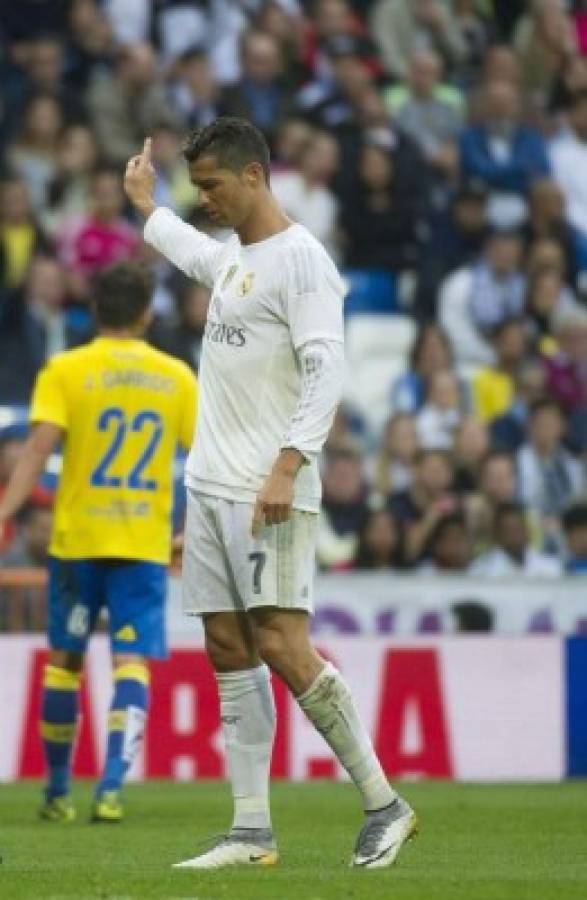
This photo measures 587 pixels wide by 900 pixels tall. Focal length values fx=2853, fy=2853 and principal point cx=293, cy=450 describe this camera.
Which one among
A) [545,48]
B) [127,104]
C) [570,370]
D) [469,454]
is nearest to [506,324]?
[570,370]

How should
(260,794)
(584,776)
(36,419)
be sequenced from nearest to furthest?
1. (260,794)
2. (36,419)
3. (584,776)

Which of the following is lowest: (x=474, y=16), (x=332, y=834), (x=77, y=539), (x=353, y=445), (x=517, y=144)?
(x=332, y=834)

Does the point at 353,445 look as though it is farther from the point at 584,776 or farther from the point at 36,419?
the point at 36,419

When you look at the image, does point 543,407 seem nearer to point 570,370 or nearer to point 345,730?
point 570,370

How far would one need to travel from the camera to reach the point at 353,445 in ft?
62.0

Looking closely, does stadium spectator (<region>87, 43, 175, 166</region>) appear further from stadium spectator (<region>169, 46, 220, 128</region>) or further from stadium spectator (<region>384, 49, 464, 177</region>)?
stadium spectator (<region>384, 49, 464, 177</region>)

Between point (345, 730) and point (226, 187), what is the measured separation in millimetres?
1761

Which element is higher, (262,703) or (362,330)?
(362,330)

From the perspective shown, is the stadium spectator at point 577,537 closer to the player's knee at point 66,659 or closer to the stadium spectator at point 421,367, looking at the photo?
the stadium spectator at point 421,367

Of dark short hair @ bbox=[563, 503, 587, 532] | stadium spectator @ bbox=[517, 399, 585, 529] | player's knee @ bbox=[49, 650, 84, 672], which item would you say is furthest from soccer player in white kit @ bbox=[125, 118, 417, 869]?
stadium spectator @ bbox=[517, 399, 585, 529]

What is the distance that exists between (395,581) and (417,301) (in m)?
5.23

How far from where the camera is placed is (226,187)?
9.05m

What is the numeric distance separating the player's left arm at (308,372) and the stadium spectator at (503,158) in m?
12.9

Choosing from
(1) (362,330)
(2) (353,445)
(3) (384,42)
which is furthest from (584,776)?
(3) (384,42)
